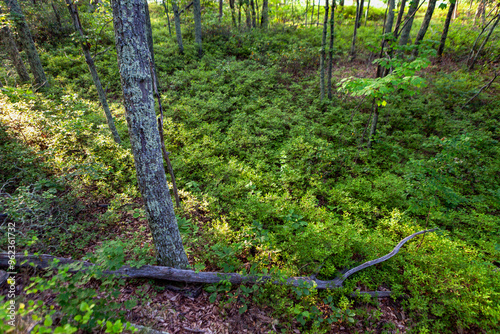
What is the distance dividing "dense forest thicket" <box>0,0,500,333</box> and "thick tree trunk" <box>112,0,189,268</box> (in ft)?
0.38

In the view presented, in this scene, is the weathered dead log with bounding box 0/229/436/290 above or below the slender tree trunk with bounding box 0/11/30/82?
below

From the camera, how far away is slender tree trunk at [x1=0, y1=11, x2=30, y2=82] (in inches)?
363

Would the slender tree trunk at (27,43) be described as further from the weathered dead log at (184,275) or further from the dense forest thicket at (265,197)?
the weathered dead log at (184,275)

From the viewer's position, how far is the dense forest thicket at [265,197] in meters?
3.42

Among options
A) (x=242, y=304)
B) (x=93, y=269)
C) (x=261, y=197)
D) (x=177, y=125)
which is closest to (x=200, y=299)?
(x=242, y=304)

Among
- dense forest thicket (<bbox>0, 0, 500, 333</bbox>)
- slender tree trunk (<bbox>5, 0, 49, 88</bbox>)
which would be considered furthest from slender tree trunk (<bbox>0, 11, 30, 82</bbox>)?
slender tree trunk (<bbox>5, 0, 49, 88</bbox>)

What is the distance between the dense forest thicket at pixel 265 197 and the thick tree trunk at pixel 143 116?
0.38 feet

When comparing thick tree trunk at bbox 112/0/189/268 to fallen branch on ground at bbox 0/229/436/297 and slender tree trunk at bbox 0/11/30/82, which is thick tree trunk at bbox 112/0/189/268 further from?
slender tree trunk at bbox 0/11/30/82

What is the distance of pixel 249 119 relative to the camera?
919cm

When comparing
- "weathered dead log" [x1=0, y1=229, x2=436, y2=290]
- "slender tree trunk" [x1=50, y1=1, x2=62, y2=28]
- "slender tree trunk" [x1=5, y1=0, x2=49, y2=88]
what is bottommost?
"weathered dead log" [x1=0, y1=229, x2=436, y2=290]

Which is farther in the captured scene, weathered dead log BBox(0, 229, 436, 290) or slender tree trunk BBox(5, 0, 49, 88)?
slender tree trunk BBox(5, 0, 49, 88)

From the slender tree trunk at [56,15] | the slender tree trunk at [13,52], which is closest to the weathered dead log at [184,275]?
the slender tree trunk at [13,52]

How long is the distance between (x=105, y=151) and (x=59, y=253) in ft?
12.4

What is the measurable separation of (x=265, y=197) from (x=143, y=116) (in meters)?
3.53
